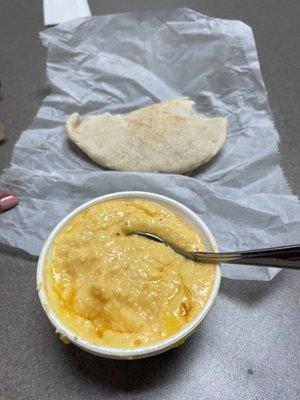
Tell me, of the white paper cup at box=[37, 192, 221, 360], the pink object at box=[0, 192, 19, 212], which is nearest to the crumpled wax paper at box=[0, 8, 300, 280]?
the pink object at box=[0, 192, 19, 212]

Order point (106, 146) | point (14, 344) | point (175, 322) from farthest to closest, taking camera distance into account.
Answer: point (106, 146)
point (14, 344)
point (175, 322)

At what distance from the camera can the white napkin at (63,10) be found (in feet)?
4.52

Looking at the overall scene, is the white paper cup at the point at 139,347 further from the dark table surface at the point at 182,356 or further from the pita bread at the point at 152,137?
the pita bread at the point at 152,137

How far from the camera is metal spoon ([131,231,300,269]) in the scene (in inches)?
24.0

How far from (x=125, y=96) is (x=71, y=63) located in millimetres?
189

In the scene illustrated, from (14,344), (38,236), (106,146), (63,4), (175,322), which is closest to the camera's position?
(175,322)

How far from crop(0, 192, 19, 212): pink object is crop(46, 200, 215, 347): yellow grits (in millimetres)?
228

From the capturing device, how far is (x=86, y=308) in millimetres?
649

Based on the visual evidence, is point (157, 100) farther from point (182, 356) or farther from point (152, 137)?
point (182, 356)

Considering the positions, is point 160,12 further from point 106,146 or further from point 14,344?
Answer: point 14,344

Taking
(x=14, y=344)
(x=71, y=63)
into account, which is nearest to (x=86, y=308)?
(x=14, y=344)

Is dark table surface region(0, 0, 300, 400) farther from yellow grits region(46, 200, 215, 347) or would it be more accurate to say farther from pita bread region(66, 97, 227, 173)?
pita bread region(66, 97, 227, 173)

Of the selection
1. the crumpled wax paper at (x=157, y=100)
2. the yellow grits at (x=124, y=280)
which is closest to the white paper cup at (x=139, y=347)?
the yellow grits at (x=124, y=280)

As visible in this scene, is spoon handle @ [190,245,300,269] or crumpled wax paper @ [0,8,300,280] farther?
crumpled wax paper @ [0,8,300,280]
